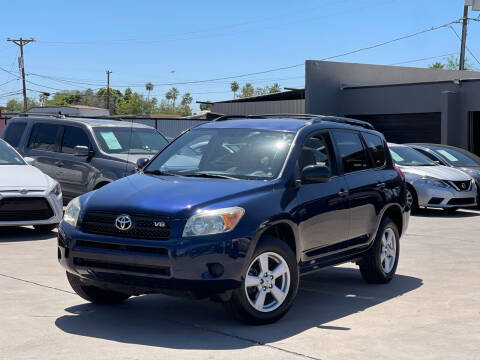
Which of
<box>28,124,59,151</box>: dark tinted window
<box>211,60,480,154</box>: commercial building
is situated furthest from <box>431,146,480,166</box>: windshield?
<box>211,60,480,154</box>: commercial building

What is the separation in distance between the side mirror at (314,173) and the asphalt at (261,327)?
3.88 feet

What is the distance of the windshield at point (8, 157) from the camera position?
12570 mm

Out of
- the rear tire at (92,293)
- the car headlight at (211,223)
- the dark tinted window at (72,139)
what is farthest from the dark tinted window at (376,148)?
the dark tinted window at (72,139)

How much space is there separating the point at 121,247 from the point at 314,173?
6.17 feet

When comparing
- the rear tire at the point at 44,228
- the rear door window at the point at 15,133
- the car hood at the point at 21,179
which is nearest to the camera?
the car hood at the point at 21,179

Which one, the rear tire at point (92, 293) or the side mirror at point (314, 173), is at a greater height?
the side mirror at point (314, 173)

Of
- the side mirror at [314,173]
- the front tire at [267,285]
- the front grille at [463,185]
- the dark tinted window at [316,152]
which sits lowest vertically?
the front grille at [463,185]

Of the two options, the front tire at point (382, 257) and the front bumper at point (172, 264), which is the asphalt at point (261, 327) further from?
the front bumper at point (172, 264)

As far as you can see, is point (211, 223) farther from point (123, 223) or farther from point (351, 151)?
point (351, 151)

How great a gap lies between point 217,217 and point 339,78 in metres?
27.7

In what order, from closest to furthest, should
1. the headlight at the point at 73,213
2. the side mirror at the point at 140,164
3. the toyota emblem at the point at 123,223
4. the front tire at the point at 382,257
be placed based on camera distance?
the toyota emblem at the point at 123,223 < the headlight at the point at 73,213 < the side mirror at the point at 140,164 < the front tire at the point at 382,257

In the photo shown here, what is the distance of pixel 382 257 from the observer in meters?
8.64

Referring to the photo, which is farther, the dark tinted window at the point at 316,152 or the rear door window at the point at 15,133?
the rear door window at the point at 15,133

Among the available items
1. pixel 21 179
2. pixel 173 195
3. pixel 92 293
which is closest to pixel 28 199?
pixel 21 179
